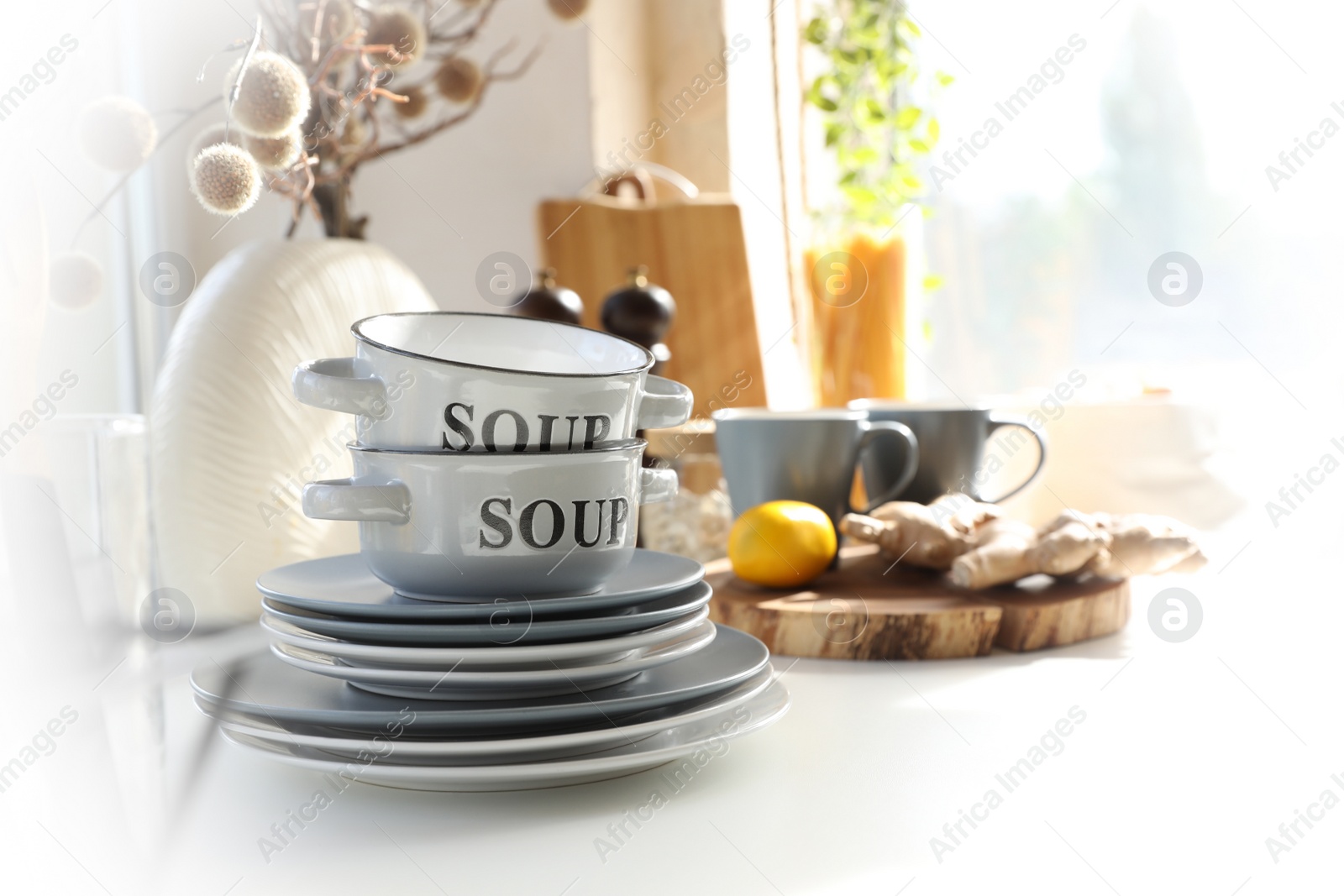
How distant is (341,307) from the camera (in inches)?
33.2

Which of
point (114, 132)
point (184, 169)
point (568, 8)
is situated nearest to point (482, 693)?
point (114, 132)

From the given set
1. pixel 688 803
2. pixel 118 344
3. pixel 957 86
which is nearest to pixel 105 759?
pixel 688 803

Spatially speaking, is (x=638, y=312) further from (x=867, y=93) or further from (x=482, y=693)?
(x=867, y=93)

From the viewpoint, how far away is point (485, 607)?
43 centimetres

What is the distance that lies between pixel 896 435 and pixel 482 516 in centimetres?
53

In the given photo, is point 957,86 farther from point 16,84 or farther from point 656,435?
point 16,84

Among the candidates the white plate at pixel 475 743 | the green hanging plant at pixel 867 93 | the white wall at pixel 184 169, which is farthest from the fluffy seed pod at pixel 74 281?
the green hanging plant at pixel 867 93

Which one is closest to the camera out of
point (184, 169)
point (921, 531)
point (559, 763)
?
point (559, 763)

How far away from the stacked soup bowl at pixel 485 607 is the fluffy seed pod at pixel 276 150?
0.46ft

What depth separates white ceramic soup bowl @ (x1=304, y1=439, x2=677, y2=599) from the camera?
0.46 metres

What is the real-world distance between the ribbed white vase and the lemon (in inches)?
13.5

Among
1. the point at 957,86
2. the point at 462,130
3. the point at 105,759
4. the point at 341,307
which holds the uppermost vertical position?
the point at 957,86

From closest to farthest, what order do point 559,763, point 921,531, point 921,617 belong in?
1. point 559,763
2. point 921,617
3. point 921,531

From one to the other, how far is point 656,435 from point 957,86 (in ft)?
3.96
